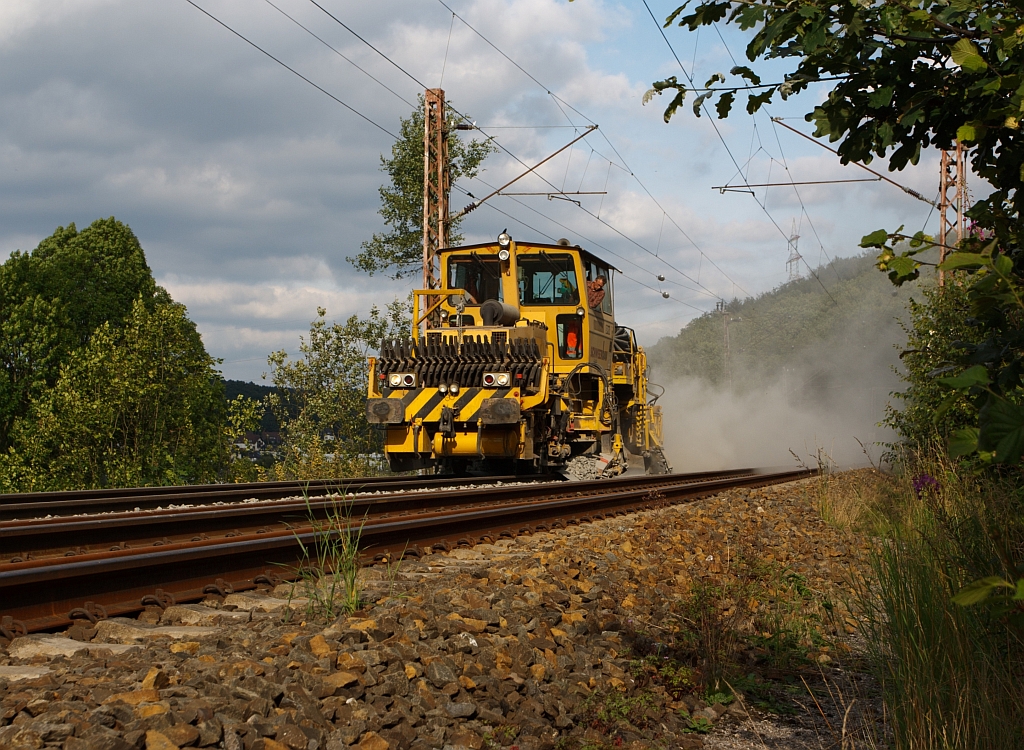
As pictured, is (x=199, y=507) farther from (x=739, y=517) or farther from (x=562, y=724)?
(x=562, y=724)

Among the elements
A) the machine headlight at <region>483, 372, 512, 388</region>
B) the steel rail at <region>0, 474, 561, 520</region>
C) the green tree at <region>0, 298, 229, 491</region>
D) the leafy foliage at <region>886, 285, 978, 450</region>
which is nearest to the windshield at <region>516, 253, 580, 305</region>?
the machine headlight at <region>483, 372, 512, 388</region>

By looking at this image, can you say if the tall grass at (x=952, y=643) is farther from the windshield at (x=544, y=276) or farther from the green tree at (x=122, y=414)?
the green tree at (x=122, y=414)

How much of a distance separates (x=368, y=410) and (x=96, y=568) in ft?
30.4

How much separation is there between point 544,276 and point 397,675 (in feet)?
41.4

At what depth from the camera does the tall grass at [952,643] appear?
3.09 meters

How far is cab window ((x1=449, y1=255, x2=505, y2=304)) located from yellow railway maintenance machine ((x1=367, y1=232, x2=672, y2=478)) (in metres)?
0.02

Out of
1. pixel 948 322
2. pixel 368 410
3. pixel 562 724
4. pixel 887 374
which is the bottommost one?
pixel 562 724

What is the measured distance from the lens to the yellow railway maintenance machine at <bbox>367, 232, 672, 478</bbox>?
43.8 ft

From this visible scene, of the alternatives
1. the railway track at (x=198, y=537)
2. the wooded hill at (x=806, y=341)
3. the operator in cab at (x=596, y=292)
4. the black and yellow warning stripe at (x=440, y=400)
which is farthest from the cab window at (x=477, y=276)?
the wooded hill at (x=806, y=341)

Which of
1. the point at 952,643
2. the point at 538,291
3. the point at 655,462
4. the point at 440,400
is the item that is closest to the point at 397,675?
the point at 952,643

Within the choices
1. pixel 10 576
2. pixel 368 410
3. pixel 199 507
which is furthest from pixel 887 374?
pixel 10 576

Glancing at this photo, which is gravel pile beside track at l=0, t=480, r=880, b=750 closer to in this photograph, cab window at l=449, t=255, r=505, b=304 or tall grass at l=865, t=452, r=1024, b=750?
tall grass at l=865, t=452, r=1024, b=750

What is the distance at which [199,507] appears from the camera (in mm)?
8711

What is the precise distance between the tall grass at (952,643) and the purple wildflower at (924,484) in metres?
2.13
